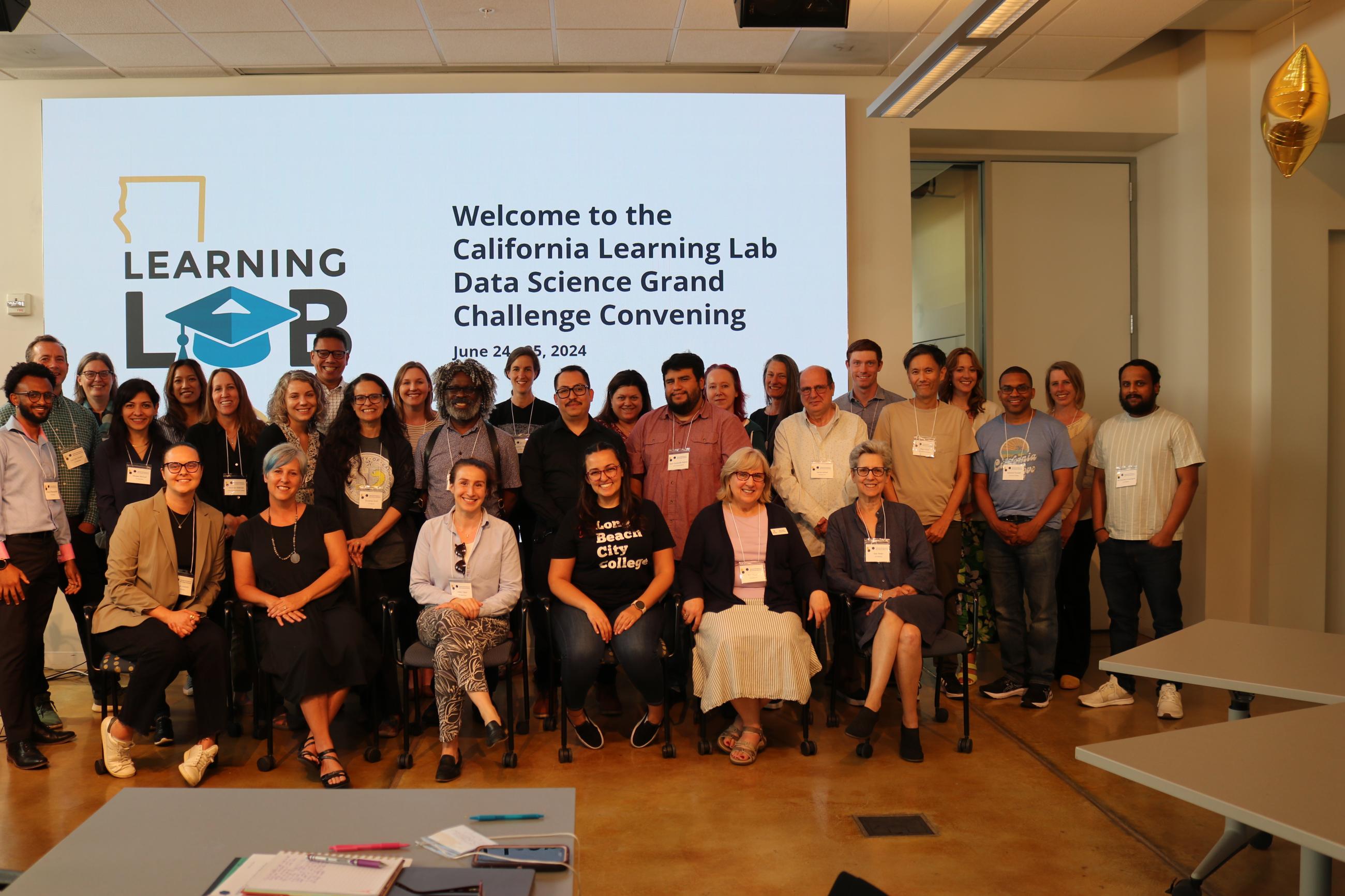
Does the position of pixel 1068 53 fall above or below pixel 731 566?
above

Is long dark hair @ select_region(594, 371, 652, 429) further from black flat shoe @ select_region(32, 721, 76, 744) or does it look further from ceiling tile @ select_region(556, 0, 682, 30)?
black flat shoe @ select_region(32, 721, 76, 744)

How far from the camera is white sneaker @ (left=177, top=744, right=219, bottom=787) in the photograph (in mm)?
3508

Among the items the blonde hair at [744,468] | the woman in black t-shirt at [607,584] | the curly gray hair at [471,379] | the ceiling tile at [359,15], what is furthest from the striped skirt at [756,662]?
the ceiling tile at [359,15]

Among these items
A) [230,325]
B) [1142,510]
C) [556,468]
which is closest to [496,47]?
[230,325]

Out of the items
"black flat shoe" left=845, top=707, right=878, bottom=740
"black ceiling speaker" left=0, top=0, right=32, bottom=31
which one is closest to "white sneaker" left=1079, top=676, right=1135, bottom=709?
"black flat shoe" left=845, top=707, right=878, bottom=740

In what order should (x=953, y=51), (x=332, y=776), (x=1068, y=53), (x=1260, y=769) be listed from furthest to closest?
(x=1068, y=53)
(x=953, y=51)
(x=332, y=776)
(x=1260, y=769)

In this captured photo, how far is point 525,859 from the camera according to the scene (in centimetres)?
171

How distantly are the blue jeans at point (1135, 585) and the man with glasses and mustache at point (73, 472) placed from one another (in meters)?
4.70

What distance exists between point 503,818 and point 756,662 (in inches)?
77.4

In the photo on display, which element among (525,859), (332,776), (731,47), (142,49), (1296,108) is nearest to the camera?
(525,859)

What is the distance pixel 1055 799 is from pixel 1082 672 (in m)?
1.66

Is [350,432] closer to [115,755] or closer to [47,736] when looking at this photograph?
[115,755]

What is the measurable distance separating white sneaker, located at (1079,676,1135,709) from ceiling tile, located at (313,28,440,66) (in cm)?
471

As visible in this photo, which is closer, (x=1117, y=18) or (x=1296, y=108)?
(x=1296, y=108)
